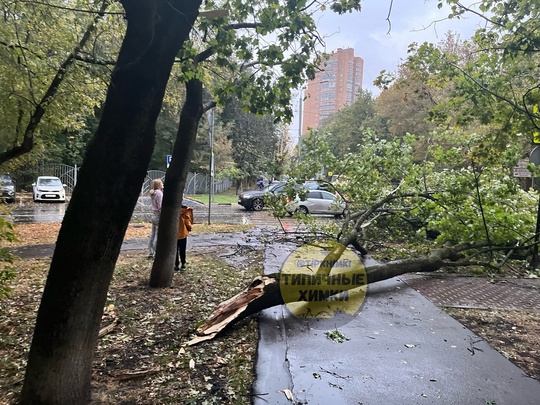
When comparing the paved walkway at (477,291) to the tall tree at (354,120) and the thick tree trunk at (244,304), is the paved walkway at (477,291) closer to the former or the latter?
the thick tree trunk at (244,304)

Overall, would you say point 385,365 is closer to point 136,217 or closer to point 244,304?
point 244,304

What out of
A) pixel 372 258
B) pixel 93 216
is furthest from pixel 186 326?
pixel 372 258

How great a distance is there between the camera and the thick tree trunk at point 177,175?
5.59 m

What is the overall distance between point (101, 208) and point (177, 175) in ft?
10.8

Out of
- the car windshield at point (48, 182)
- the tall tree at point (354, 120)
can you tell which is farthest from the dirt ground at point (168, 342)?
the tall tree at point (354, 120)

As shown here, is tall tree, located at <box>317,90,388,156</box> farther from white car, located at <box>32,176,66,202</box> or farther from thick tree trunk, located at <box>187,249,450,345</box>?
thick tree trunk, located at <box>187,249,450,345</box>

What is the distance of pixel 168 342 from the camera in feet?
13.0

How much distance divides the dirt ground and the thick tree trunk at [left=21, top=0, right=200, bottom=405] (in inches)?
24.4

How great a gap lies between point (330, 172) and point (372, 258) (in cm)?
231

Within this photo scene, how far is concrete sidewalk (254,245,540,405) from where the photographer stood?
123 inches

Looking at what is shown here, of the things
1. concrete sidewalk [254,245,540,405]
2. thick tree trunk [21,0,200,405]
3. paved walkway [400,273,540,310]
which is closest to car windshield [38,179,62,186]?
concrete sidewalk [254,245,540,405]

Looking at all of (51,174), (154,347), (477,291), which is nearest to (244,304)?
(154,347)

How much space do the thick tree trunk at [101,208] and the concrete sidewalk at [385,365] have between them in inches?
59.5

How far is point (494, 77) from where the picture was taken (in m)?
4.65
